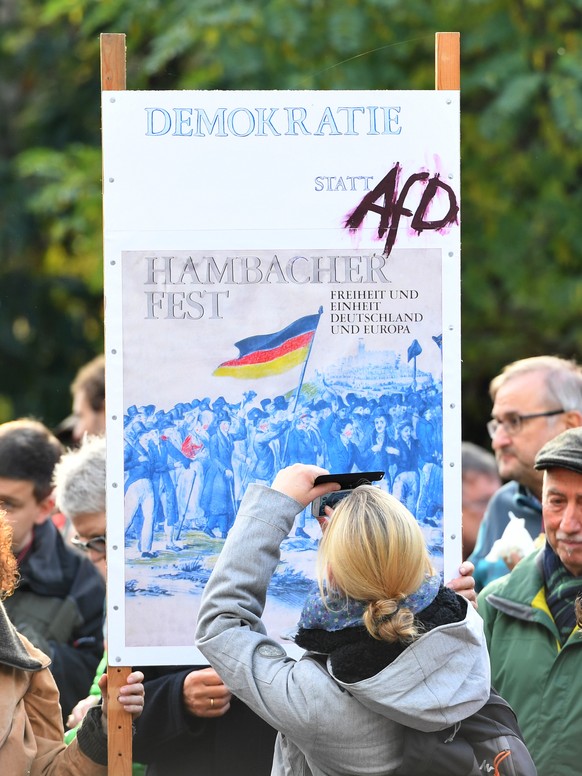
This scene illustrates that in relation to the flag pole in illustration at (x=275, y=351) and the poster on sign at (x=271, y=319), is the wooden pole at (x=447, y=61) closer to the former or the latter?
the poster on sign at (x=271, y=319)

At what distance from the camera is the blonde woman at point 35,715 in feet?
9.04

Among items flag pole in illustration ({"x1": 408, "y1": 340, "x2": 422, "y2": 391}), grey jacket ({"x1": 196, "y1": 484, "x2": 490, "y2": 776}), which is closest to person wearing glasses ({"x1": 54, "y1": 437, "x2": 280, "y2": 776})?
grey jacket ({"x1": 196, "y1": 484, "x2": 490, "y2": 776})

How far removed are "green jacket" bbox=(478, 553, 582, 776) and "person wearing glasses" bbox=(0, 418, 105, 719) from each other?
1.45 metres

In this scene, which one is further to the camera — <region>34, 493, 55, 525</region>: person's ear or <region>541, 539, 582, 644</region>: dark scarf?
<region>34, 493, 55, 525</region>: person's ear

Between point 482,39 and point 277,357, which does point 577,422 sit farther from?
point 482,39

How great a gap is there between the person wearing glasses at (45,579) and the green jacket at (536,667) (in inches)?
56.9

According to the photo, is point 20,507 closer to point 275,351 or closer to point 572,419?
point 275,351

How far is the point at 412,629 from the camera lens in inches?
88.3

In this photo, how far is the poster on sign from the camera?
3.01 meters

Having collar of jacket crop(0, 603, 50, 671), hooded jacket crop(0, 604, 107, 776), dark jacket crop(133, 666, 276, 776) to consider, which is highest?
collar of jacket crop(0, 603, 50, 671)

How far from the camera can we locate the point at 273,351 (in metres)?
3.04

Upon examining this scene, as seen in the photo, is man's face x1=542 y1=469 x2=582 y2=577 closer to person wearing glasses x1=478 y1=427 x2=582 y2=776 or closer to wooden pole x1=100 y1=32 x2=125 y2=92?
person wearing glasses x1=478 y1=427 x2=582 y2=776

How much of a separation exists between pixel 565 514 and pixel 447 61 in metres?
1.23

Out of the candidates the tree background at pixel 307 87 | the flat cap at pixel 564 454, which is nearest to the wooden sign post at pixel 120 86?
the flat cap at pixel 564 454
